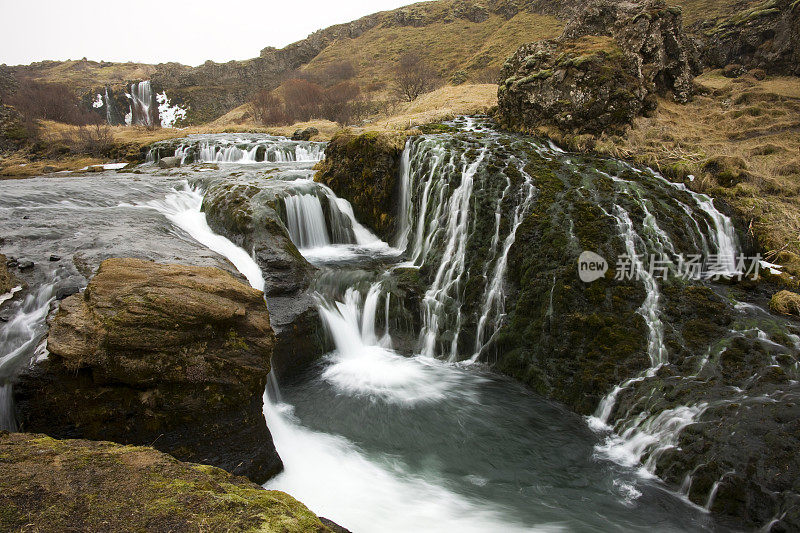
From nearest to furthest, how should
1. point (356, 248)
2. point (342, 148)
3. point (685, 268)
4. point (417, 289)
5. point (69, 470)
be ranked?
1. point (69, 470)
2. point (685, 268)
3. point (417, 289)
4. point (356, 248)
5. point (342, 148)

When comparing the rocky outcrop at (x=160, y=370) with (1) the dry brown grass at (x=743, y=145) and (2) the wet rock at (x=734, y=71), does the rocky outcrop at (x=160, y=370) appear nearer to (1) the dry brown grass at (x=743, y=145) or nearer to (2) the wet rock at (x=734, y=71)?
(1) the dry brown grass at (x=743, y=145)

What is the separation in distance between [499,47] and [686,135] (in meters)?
49.2

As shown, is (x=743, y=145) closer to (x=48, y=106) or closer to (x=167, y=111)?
(x=48, y=106)

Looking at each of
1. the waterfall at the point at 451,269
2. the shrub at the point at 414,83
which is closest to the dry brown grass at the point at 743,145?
the waterfall at the point at 451,269

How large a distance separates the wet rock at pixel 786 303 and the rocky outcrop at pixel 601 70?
27.9ft

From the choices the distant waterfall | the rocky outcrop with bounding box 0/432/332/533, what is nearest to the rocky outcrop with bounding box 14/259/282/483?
the rocky outcrop with bounding box 0/432/332/533

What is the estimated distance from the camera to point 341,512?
4707 millimetres

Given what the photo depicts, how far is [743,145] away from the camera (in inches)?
477

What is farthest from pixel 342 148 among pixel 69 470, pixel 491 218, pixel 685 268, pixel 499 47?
pixel 499 47

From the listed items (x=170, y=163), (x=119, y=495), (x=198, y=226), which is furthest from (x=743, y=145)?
(x=170, y=163)

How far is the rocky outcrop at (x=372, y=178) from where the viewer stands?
1337cm

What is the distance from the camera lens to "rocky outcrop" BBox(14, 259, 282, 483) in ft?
12.7

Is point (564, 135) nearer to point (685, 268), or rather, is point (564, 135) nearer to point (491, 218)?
point (491, 218)

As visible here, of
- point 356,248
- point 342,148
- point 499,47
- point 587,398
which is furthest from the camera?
point 499,47
